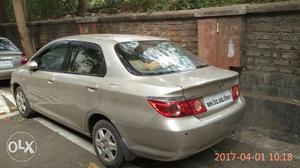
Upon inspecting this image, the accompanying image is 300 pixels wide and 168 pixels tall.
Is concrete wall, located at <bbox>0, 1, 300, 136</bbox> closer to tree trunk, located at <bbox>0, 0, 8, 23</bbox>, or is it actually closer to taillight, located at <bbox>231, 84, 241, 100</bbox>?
taillight, located at <bbox>231, 84, 241, 100</bbox>

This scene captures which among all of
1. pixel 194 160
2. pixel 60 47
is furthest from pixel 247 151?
pixel 60 47

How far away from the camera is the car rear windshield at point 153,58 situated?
4.01m

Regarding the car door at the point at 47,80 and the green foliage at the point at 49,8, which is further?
the green foliage at the point at 49,8

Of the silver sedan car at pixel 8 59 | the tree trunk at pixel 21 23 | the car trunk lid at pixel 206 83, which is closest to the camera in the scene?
the car trunk lid at pixel 206 83

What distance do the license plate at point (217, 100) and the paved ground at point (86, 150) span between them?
2.67 feet

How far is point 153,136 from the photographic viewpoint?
346cm

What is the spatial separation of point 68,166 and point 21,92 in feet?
8.63

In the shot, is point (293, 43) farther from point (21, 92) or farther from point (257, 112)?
point (21, 92)

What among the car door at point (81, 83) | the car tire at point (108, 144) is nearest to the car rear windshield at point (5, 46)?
the car door at point (81, 83)

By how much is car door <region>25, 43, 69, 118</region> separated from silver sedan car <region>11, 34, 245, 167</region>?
2 centimetres

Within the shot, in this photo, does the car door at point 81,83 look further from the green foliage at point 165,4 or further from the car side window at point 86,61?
the green foliage at point 165,4

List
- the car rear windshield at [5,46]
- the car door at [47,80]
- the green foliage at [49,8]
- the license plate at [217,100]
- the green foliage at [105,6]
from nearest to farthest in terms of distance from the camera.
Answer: the license plate at [217,100], the car door at [47,80], the green foliage at [105,6], the car rear windshield at [5,46], the green foliage at [49,8]

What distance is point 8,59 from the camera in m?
8.84

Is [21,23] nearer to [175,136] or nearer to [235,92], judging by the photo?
[235,92]
